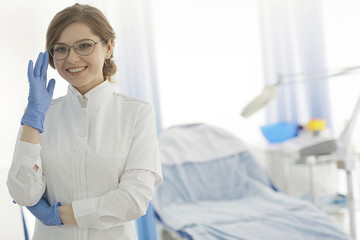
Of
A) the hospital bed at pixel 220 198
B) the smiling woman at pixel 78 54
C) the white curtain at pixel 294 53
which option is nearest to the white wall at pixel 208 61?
the white curtain at pixel 294 53

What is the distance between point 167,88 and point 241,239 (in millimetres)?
1821

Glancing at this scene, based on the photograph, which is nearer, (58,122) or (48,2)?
(58,122)

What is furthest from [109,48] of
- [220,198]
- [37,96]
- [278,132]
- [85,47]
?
[278,132]

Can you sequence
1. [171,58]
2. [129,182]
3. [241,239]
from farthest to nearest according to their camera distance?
[171,58], [241,239], [129,182]

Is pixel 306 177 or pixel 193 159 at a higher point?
pixel 193 159

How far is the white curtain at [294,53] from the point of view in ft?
12.3

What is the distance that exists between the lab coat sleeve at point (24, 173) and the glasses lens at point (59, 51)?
249mm

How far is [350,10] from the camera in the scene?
153 inches

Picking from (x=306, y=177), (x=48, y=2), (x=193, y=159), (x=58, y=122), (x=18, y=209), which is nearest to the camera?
(x=58, y=122)

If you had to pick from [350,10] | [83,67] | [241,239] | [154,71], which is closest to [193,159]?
[154,71]

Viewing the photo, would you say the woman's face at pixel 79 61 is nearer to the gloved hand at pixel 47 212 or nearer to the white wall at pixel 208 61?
the gloved hand at pixel 47 212

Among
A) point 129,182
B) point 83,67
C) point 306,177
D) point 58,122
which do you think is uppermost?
point 83,67

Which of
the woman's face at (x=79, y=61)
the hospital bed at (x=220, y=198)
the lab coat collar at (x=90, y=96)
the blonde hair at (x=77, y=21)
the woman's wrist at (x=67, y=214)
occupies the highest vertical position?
the blonde hair at (x=77, y=21)

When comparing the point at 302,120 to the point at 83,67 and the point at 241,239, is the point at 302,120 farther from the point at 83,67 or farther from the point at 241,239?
the point at 83,67
